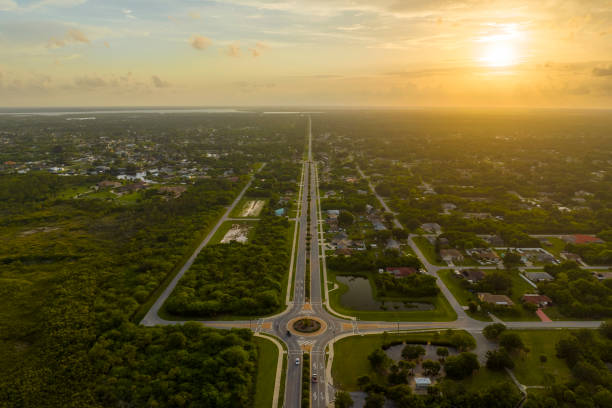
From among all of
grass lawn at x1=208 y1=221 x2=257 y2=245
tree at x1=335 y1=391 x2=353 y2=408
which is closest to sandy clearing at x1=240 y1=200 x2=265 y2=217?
grass lawn at x1=208 y1=221 x2=257 y2=245

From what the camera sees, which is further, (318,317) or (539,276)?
(539,276)

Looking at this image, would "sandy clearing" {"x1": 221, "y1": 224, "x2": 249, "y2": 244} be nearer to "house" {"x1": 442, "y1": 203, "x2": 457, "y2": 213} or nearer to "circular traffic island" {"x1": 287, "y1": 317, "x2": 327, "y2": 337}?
"circular traffic island" {"x1": 287, "y1": 317, "x2": 327, "y2": 337}

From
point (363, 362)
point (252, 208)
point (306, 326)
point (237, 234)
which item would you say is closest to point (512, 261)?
point (363, 362)

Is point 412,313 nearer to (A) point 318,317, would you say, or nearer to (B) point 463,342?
(B) point 463,342

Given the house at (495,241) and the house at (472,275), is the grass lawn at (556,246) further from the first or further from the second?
the house at (472,275)

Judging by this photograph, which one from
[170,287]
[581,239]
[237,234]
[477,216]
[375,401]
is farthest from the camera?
[477,216]

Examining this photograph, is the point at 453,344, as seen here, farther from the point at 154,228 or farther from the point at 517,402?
the point at 154,228

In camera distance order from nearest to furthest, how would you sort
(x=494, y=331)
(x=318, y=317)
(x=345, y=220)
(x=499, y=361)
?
(x=499, y=361)
(x=494, y=331)
(x=318, y=317)
(x=345, y=220)
